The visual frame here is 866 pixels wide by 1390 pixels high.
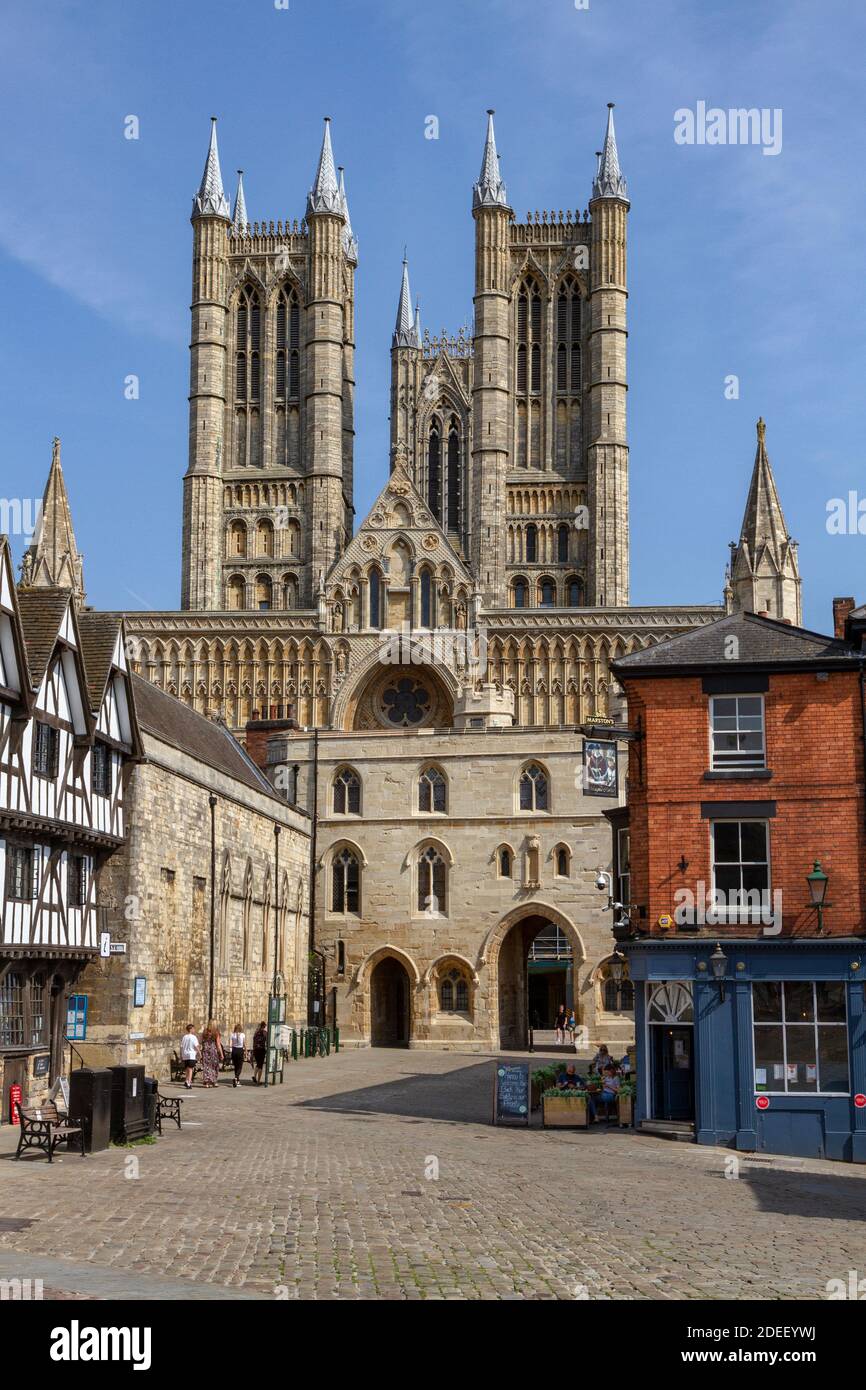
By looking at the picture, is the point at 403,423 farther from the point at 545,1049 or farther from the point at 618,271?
the point at 545,1049

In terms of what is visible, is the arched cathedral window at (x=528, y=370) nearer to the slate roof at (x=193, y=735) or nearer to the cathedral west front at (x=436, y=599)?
the cathedral west front at (x=436, y=599)

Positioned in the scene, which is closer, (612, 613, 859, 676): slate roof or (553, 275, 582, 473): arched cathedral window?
(612, 613, 859, 676): slate roof

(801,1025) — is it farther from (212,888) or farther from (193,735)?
(193,735)

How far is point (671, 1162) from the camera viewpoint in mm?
19844

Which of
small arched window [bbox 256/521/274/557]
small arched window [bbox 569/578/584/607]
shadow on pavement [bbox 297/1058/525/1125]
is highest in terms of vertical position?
small arched window [bbox 256/521/274/557]

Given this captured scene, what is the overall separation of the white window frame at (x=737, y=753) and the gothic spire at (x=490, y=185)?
7129 cm

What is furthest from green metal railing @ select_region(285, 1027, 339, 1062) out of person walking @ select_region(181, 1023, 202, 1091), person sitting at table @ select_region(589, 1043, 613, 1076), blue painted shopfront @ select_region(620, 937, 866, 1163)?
blue painted shopfront @ select_region(620, 937, 866, 1163)

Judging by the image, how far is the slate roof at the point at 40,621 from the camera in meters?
24.8

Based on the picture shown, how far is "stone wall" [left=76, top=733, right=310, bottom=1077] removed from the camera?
27.8m

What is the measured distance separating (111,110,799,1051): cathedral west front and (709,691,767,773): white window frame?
6.71 feet

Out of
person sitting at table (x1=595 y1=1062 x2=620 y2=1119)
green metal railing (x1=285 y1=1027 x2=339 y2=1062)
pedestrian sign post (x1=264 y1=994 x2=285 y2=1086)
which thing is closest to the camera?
person sitting at table (x1=595 y1=1062 x2=620 y2=1119)

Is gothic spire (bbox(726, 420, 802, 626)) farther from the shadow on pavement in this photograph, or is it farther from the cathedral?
the shadow on pavement

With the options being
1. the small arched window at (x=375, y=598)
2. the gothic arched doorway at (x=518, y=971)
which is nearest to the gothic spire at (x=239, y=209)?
the small arched window at (x=375, y=598)
